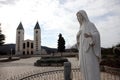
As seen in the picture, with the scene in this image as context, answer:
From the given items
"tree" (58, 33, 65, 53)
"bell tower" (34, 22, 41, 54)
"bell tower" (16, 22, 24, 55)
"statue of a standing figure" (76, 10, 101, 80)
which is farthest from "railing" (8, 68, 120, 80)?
"bell tower" (16, 22, 24, 55)

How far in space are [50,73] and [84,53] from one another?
6854mm

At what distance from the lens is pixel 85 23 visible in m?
4.44

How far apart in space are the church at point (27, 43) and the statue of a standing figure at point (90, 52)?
221 ft

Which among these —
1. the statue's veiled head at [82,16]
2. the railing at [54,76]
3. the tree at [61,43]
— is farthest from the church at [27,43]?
the statue's veiled head at [82,16]

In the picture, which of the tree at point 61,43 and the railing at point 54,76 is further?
the tree at point 61,43

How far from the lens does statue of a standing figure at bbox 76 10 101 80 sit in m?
4.21

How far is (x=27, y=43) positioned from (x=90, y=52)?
240 feet

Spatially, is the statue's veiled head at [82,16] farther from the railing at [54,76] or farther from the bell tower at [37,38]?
the bell tower at [37,38]

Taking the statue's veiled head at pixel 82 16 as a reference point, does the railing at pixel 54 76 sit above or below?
below

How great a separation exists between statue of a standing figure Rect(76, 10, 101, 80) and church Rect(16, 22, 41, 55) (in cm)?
6726

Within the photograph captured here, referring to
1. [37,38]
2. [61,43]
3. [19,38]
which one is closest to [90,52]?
[61,43]

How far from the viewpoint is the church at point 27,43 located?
72.0 metres

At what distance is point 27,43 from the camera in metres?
76.1

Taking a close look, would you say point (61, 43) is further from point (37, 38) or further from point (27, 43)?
point (27, 43)
